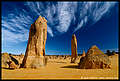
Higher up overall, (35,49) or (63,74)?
(35,49)

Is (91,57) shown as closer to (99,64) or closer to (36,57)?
(99,64)

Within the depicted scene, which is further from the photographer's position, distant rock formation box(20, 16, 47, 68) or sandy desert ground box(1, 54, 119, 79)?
distant rock formation box(20, 16, 47, 68)

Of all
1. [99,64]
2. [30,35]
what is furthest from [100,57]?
[30,35]

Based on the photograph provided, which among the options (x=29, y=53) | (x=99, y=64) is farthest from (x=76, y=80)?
(x=29, y=53)

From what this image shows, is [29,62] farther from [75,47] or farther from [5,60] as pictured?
[75,47]

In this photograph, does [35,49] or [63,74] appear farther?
[35,49]

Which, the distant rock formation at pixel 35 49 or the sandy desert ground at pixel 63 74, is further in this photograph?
the distant rock formation at pixel 35 49

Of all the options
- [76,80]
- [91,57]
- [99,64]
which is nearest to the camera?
[76,80]

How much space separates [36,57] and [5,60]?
5.33 metres

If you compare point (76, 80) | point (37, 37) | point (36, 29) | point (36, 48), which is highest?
point (36, 29)

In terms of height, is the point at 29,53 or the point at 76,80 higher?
the point at 29,53

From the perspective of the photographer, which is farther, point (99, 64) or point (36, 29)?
point (36, 29)

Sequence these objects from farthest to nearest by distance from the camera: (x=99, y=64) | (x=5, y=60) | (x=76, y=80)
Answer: (x=5, y=60) < (x=99, y=64) < (x=76, y=80)

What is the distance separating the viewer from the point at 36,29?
400 inches
